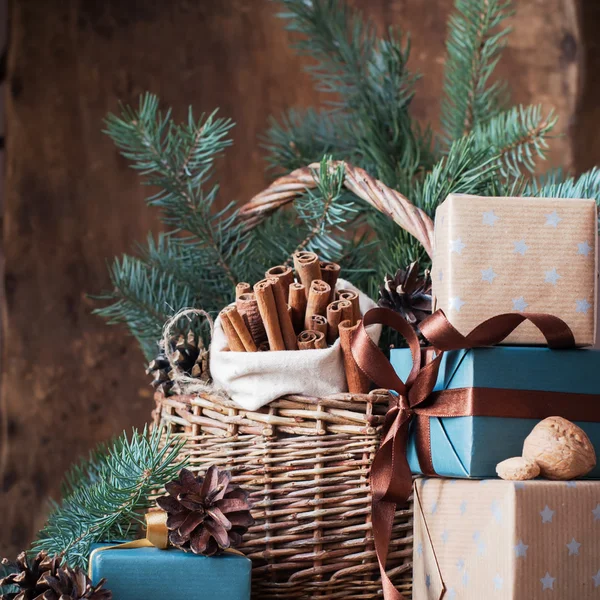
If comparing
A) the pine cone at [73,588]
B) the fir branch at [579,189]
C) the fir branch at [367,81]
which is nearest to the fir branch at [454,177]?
the fir branch at [579,189]

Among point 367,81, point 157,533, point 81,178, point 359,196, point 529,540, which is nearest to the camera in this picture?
point 529,540

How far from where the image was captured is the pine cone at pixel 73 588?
1.83 ft

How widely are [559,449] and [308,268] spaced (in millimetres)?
295

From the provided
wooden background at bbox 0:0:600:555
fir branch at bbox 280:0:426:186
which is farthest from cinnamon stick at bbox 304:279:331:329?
wooden background at bbox 0:0:600:555

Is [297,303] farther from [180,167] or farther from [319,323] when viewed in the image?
[180,167]

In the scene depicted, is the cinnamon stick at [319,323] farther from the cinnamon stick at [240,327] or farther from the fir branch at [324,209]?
the fir branch at [324,209]

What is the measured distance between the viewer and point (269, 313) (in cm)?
70

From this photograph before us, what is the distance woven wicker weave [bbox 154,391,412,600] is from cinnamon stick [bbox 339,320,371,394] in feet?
0.09

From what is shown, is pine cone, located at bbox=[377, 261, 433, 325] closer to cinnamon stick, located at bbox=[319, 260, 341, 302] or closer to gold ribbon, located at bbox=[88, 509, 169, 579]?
cinnamon stick, located at bbox=[319, 260, 341, 302]

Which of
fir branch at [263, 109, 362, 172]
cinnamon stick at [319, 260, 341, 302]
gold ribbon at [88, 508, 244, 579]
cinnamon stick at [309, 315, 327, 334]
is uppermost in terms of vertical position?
fir branch at [263, 109, 362, 172]

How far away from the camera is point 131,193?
4.40 feet

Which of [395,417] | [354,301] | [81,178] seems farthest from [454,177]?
[81,178]

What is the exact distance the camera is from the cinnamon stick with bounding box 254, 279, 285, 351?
0.70m

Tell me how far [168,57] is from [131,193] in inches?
10.2
